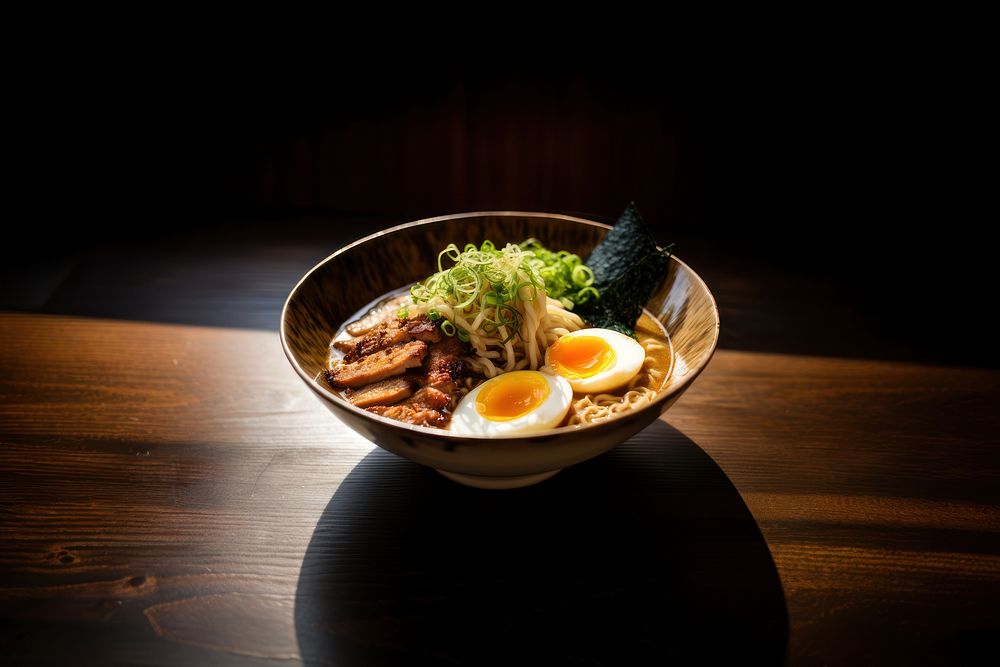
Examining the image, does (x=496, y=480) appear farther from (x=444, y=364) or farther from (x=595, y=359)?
(x=595, y=359)

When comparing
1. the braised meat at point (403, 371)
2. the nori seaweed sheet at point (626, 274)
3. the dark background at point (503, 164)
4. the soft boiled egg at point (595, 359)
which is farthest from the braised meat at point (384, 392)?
the dark background at point (503, 164)

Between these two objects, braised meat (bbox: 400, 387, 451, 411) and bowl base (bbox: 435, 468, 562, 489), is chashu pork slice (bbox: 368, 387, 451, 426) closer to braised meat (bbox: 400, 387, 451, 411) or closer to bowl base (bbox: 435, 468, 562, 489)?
braised meat (bbox: 400, 387, 451, 411)

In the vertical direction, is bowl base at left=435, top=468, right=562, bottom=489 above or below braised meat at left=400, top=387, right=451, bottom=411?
below

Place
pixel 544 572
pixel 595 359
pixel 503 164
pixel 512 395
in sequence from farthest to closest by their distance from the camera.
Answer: pixel 503 164 → pixel 595 359 → pixel 512 395 → pixel 544 572

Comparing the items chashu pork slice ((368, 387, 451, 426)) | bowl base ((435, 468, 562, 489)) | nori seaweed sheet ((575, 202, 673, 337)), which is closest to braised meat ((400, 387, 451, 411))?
chashu pork slice ((368, 387, 451, 426))

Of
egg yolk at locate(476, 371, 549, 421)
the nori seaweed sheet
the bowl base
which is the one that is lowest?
the bowl base

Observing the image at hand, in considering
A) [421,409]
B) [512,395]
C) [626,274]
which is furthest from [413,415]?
[626,274]

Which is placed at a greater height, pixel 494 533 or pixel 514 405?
pixel 514 405
